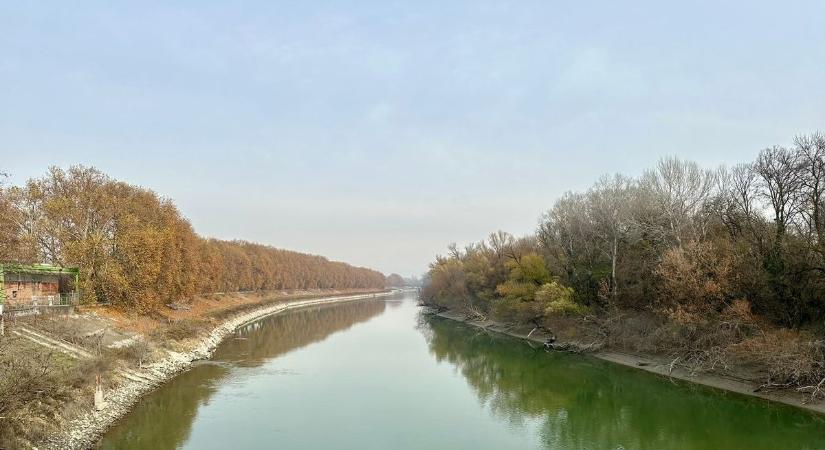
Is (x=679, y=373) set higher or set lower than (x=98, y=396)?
lower

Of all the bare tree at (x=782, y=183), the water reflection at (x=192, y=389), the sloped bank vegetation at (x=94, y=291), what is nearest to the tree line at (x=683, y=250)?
the bare tree at (x=782, y=183)

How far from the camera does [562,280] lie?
51.3 m

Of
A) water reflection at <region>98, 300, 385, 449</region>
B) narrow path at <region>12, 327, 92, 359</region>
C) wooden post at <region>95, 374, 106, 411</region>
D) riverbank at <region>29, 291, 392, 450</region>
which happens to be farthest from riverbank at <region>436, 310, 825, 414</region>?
narrow path at <region>12, 327, 92, 359</region>

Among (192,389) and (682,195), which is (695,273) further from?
(192,389)

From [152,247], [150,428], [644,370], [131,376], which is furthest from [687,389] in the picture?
[152,247]

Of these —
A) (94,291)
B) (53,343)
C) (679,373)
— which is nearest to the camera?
(53,343)

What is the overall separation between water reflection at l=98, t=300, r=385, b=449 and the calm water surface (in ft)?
0.29

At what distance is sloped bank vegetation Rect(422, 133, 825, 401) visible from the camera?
28.8 m

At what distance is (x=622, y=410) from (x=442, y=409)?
926 centimetres

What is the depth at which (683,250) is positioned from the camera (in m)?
33.0

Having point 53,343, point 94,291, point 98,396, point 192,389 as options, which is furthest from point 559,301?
point 94,291

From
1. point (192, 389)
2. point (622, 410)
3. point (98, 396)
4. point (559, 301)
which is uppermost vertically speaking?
point (559, 301)

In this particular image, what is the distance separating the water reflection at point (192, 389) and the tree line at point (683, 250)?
23862 mm

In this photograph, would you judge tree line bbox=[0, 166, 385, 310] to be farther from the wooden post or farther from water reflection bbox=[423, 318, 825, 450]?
water reflection bbox=[423, 318, 825, 450]
